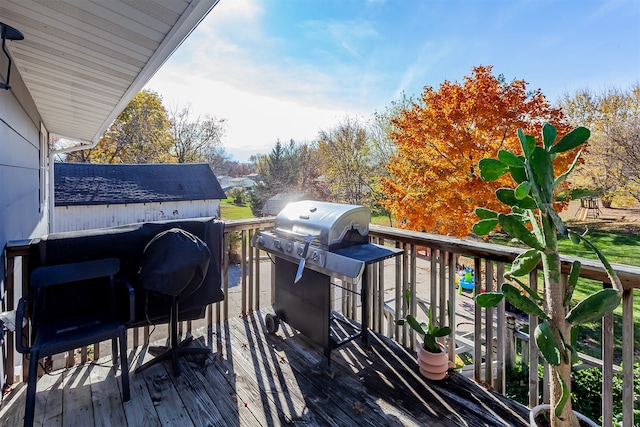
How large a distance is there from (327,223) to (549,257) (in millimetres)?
1257

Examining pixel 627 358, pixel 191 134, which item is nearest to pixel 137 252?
pixel 627 358

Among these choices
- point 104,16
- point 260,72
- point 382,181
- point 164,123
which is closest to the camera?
point 104,16

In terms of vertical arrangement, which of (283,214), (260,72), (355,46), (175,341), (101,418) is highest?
(355,46)

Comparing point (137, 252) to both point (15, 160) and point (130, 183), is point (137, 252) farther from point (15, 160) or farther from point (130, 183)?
point (130, 183)

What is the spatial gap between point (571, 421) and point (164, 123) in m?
18.9

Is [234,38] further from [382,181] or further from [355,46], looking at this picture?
[355,46]

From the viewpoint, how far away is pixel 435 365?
6.86ft

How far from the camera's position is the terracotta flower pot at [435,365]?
209cm

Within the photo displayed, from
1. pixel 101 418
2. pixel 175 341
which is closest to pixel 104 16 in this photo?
pixel 175 341

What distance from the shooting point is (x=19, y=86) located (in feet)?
8.86

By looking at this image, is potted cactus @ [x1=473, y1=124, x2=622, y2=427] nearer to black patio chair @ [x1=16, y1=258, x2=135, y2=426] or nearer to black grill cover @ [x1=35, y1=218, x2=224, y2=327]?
black grill cover @ [x1=35, y1=218, x2=224, y2=327]

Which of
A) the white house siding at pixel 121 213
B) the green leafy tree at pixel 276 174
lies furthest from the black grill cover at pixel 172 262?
the green leafy tree at pixel 276 174

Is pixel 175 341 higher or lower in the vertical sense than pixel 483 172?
lower

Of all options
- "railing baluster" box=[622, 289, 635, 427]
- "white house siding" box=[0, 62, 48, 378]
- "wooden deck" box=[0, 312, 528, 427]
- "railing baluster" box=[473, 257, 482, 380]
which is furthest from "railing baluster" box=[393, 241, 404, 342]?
"white house siding" box=[0, 62, 48, 378]
